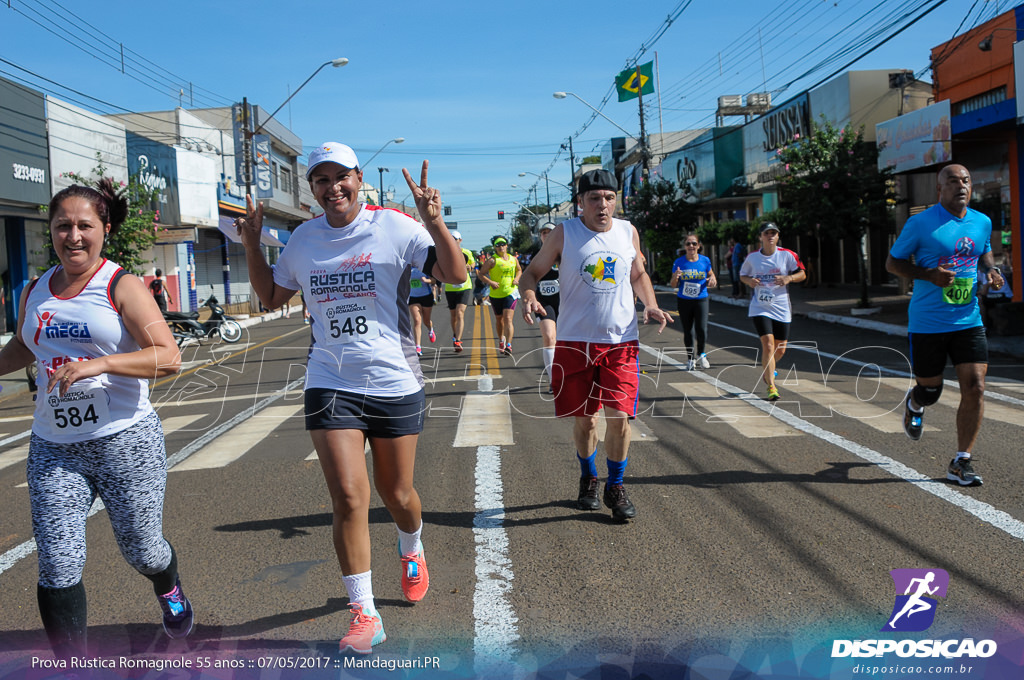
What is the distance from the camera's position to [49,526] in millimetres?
3314

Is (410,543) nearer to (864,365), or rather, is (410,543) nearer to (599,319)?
(599,319)

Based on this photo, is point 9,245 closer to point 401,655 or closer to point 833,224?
point 833,224

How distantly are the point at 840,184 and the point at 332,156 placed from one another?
21.4 m

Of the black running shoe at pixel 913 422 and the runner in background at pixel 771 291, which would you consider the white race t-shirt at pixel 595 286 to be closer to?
the black running shoe at pixel 913 422

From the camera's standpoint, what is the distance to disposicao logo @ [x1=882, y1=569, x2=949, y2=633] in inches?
147

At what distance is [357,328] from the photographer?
12.6 ft

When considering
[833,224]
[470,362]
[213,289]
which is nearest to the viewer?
[470,362]

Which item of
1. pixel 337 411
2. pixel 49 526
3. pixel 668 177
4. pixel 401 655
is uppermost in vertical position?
pixel 668 177

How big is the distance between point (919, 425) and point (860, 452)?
55 centimetres

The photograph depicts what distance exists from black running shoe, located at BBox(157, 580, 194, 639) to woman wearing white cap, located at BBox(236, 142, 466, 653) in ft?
2.22

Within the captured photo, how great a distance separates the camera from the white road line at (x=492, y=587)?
3.55 metres

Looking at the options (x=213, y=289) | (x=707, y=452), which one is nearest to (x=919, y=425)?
(x=707, y=452)

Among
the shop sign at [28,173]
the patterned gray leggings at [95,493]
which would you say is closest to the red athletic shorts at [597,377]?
the patterned gray leggings at [95,493]

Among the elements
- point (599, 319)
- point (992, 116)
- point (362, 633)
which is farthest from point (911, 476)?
point (992, 116)
